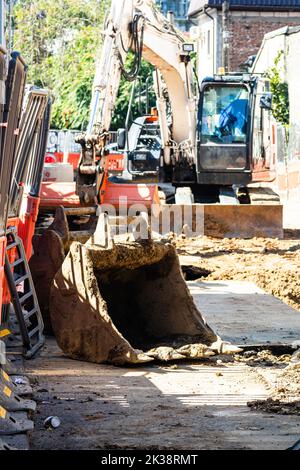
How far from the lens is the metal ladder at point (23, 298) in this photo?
923cm

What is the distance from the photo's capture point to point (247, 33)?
56.4 m

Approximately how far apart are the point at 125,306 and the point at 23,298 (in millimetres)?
990

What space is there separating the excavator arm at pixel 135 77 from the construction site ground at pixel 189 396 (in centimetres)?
751

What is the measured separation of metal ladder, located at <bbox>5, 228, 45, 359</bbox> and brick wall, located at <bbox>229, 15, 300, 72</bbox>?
4698 cm

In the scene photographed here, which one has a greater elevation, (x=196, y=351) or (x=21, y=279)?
(x=21, y=279)

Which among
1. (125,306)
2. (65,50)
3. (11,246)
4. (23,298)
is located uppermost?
(65,50)

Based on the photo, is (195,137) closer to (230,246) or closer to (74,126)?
(230,246)

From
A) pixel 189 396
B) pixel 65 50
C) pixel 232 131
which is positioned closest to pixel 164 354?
pixel 189 396

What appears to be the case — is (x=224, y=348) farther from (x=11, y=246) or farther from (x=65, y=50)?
(x=65, y=50)

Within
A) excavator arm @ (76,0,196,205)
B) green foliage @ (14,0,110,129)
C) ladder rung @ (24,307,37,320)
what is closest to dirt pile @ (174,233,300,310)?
excavator arm @ (76,0,196,205)

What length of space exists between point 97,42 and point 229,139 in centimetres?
2466

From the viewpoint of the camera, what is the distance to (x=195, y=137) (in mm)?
24016
